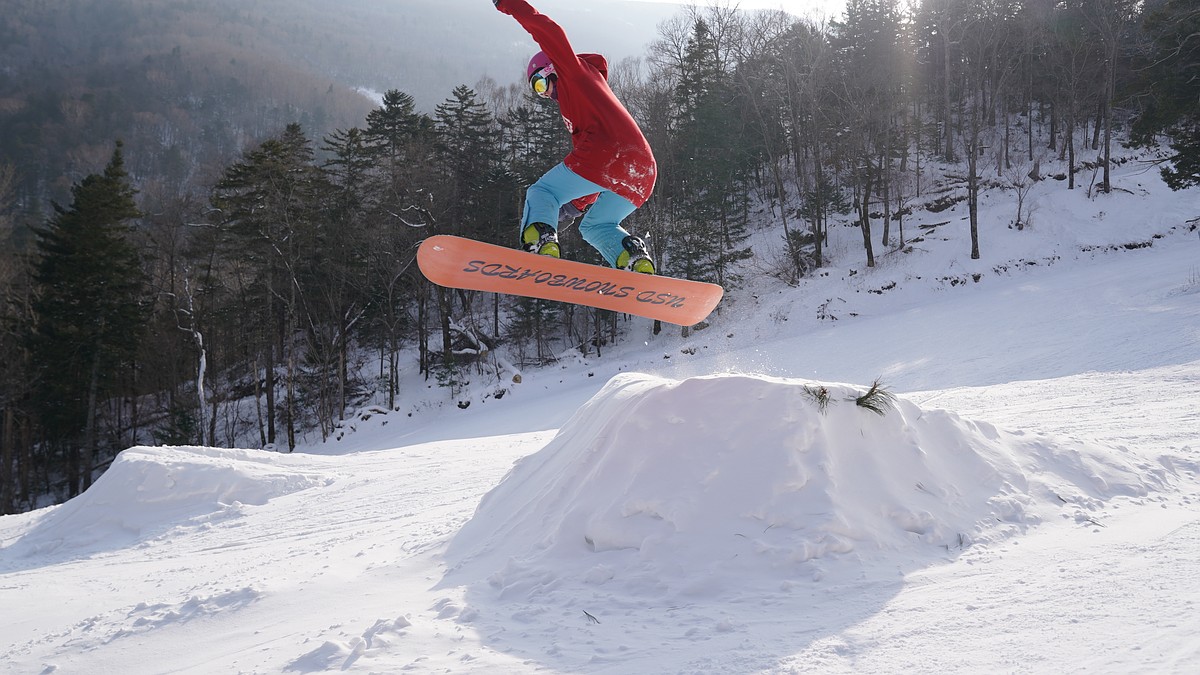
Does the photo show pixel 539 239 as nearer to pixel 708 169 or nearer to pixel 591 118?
pixel 591 118

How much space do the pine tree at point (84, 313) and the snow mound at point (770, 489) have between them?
23.4 metres

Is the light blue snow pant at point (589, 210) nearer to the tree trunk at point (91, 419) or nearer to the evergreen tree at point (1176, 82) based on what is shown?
the evergreen tree at point (1176, 82)

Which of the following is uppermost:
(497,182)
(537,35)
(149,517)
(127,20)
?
(127,20)

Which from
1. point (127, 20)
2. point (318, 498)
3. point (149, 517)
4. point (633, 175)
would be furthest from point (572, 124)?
point (127, 20)

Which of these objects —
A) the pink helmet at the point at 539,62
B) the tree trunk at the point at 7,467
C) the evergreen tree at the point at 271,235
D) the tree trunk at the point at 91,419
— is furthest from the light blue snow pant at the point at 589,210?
the tree trunk at the point at 7,467

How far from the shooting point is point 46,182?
56.8 meters

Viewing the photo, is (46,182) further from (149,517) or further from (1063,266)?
(1063,266)

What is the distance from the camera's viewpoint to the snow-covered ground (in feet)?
9.36

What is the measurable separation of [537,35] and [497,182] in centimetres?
2403

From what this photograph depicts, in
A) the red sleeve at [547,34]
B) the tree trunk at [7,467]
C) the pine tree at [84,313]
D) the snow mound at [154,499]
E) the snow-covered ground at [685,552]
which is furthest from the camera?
the pine tree at [84,313]

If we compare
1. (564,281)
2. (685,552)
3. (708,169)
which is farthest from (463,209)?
(685,552)

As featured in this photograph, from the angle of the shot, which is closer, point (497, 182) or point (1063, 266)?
point (1063, 266)

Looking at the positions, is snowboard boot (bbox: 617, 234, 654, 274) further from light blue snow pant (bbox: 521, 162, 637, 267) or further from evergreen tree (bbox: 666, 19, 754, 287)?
evergreen tree (bbox: 666, 19, 754, 287)

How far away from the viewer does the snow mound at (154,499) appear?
7879 mm
